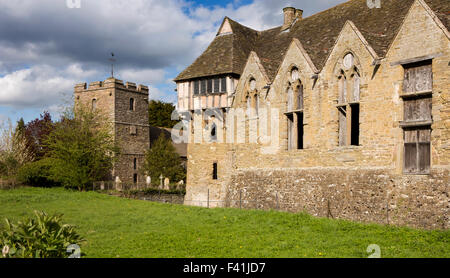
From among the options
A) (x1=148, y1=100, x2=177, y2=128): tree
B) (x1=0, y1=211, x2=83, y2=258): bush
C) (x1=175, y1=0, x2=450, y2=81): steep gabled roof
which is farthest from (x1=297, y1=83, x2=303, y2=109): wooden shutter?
(x1=148, y1=100, x2=177, y2=128): tree

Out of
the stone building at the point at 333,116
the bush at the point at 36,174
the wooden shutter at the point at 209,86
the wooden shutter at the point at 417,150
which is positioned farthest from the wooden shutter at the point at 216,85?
the bush at the point at 36,174

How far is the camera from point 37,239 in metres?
10.9

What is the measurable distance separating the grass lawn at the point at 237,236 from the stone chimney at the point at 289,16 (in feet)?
48.9

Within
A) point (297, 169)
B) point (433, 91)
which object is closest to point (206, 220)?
point (297, 169)

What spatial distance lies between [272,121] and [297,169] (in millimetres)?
3204

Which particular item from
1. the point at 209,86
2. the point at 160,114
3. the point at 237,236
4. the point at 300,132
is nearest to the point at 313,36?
the point at 300,132

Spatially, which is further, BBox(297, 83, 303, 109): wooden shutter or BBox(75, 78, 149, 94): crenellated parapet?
BBox(75, 78, 149, 94): crenellated parapet

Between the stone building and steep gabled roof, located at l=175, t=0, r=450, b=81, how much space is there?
0.09 metres

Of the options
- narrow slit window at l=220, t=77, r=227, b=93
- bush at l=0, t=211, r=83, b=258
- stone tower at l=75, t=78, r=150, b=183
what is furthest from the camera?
stone tower at l=75, t=78, r=150, b=183

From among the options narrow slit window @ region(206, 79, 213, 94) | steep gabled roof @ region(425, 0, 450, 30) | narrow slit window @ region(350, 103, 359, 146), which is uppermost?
steep gabled roof @ region(425, 0, 450, 30)

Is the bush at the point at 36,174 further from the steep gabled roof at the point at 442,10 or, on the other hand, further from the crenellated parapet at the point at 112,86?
the steep gabled roof at the point at 442,10

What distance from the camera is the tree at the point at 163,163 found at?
49.7 meters

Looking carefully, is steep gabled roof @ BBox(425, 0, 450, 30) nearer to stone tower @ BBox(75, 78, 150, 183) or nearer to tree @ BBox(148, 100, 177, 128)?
stone tower @ BBox(75, 78, 150, 183)

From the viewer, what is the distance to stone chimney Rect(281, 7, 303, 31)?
103 feet
